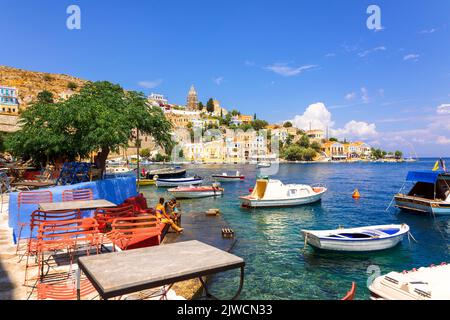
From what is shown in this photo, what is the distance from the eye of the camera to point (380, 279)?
8008mm

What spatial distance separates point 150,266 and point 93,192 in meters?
8.51

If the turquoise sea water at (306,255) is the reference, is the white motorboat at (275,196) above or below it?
above

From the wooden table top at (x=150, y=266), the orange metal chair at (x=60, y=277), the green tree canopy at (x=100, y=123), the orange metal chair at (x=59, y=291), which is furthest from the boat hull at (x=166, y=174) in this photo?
the wooden table top at (x=150, y=266)

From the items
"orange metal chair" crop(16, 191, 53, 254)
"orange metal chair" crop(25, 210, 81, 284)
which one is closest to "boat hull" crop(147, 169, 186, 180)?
"orange metal chair" crop(16, 191, 53, 254)

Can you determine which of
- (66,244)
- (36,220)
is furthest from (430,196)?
(36,220)

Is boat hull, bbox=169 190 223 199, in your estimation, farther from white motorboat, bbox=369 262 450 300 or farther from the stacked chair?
white motorboat, bbox=369 262 450 300

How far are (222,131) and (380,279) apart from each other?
15389 centimetres

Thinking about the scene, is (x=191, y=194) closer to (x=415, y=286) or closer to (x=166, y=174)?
(x=166, y=174)

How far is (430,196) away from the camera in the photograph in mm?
25234

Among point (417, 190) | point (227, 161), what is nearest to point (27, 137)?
point (417, 190)

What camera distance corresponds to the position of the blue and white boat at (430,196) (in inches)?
887

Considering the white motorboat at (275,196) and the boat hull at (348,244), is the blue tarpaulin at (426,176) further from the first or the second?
the boat hull at (348,244)

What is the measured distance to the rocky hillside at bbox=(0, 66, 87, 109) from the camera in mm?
106188
